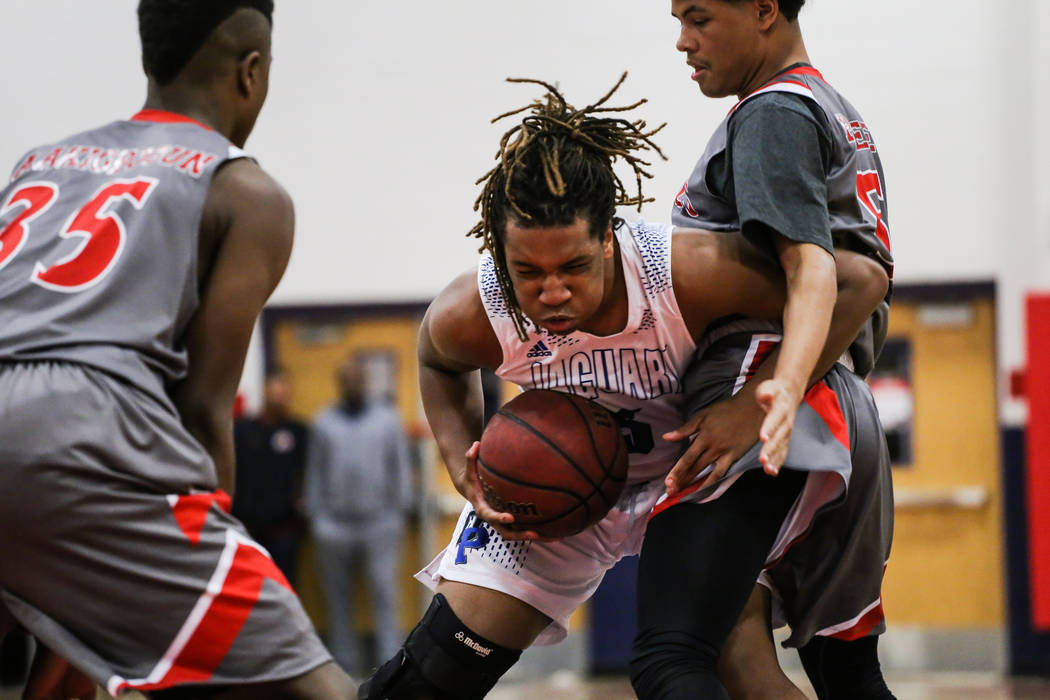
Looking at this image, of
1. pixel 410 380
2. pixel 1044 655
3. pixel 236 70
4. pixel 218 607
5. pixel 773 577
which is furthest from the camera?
pixel 410 380

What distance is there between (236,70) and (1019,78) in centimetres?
674

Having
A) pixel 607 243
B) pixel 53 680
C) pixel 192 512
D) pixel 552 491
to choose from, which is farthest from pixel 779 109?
pixel 53 680

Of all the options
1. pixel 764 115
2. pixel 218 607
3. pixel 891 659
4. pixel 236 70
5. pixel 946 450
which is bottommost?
pixel 891 659

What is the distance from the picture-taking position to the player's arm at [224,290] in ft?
7.77

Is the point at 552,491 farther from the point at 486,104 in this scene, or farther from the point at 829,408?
the point at 486,104

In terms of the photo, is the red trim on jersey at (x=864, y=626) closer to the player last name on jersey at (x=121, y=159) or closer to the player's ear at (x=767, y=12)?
the player's ear at (x=767, y=12)

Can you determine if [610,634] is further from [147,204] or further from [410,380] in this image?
[147,204]

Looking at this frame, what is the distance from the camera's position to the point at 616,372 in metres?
2.94

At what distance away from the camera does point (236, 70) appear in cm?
255

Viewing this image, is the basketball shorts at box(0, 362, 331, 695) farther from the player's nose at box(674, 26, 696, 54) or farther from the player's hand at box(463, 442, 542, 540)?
the player's nose at box(674, 26, 696, 54)

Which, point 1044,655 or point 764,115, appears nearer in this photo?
point 764,115

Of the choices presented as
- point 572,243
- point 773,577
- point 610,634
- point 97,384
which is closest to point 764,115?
point 572,243

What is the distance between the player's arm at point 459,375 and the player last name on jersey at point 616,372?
0.17 meters

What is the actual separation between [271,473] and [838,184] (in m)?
5.90
